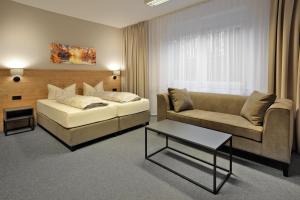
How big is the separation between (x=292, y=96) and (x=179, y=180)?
84.8 inches

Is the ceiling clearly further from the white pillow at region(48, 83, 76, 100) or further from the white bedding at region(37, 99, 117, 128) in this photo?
the white bedding at region(37, 99, 117, 128)

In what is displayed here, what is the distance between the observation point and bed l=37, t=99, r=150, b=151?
2.67 metres

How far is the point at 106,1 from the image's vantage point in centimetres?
350

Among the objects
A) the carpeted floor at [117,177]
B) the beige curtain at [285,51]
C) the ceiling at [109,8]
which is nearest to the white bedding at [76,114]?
the carpeted floor at [117,177]

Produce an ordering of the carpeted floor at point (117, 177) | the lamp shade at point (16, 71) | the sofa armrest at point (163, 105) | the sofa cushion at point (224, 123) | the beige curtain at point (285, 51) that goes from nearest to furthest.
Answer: the carpeted floor at point (117, 177)
the sofa cushion at point (224, 123)
the beige curtain at point (285, 51)
the sofa armrest at point (163, 105)
the lamp shade at point (16, 71)

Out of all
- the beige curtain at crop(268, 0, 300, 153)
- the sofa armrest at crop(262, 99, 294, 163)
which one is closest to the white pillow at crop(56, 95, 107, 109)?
the sofa armrest at crop(262, 99, 294, 163)

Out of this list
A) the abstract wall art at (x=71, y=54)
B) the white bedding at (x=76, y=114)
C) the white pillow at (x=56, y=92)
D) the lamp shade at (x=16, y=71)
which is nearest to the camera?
the white bedding at (x=76, y=114)

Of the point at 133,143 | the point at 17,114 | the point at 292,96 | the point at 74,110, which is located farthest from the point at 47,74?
the point at 292,96

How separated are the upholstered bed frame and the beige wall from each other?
1317 millimetres

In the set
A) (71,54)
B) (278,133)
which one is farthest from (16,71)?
(278,133)

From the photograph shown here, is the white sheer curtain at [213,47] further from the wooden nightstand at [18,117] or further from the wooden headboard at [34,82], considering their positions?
the wooden nightstand at [18,117]

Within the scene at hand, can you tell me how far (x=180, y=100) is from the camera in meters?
3.23

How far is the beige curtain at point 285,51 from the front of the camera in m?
2.50

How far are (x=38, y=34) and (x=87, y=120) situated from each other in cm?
259
